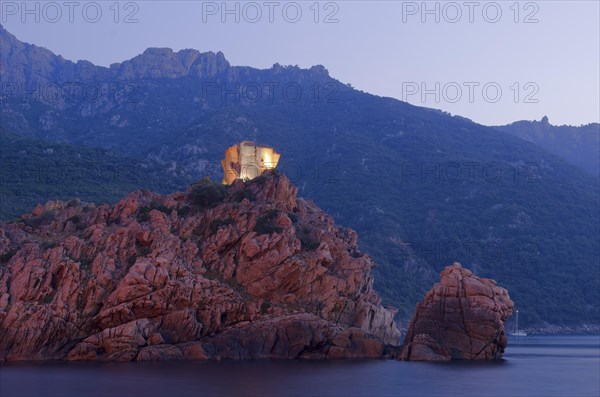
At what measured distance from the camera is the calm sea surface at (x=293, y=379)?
158 ft

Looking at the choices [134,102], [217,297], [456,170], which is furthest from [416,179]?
[217,297]

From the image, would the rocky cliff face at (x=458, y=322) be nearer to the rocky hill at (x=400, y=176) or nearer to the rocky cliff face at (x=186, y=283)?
the rocky cliff face at (x=186, y=283)

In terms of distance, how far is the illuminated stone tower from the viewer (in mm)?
92250

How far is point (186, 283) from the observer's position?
66312mm

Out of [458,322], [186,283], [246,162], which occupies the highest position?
[246,162]

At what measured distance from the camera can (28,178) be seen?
4473 inches

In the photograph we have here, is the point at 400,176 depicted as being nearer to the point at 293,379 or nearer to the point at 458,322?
the point at 458,322

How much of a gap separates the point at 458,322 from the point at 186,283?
20.6 metres

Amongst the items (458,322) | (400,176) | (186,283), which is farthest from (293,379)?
(400,176)

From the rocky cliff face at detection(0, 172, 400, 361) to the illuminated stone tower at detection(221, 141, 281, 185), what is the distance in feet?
40.7

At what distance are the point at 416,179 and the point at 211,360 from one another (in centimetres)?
10234

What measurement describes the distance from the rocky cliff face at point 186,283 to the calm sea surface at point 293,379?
11.0 ft

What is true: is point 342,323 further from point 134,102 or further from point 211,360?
point 134,102

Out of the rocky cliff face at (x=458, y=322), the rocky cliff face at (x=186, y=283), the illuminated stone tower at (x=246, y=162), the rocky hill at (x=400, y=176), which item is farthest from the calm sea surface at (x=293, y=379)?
the rocky hill at (x=400, y=176)
